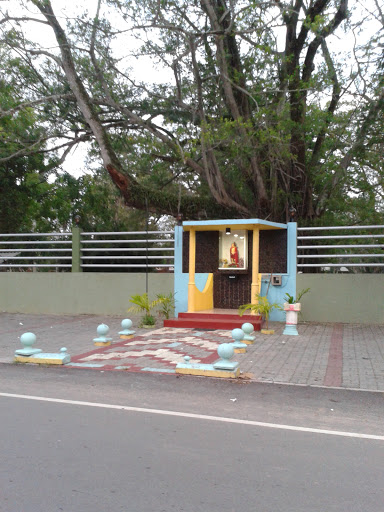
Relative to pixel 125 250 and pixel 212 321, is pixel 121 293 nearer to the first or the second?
pixel 125 250

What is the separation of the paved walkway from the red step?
0.39 meters

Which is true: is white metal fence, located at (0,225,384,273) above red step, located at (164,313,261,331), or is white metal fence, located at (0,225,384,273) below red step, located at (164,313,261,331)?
above

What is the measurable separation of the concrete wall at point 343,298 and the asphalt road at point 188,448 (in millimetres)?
6055

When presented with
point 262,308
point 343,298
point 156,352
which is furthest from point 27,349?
point 343,298

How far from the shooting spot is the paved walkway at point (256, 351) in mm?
7547

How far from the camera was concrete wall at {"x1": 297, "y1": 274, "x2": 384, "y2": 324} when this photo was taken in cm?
1214

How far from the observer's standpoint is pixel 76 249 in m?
15.0

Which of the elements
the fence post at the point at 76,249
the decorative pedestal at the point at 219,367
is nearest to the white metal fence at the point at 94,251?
the fence post at the point at 76,249

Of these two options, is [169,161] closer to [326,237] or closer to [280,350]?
[326,237]

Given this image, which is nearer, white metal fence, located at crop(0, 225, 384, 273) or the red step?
the red step

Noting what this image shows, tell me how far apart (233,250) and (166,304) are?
2.30 m

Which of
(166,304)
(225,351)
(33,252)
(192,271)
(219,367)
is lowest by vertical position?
(219,367)

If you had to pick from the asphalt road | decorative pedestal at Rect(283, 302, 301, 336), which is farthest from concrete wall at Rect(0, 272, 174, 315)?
the asphalt road

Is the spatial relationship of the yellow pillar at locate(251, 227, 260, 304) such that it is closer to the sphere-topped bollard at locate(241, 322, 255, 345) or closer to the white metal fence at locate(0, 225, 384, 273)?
the white metal fence at locate(0, 225, 384, 273)
